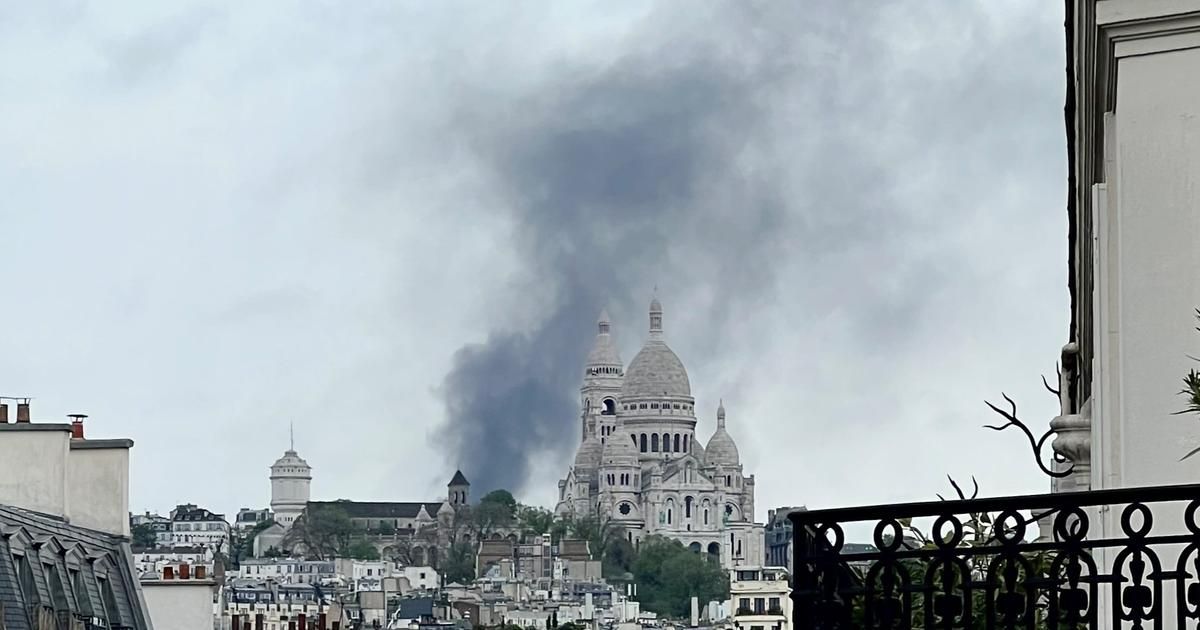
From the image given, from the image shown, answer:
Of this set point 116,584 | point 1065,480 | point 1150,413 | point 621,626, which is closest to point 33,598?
point 116,584

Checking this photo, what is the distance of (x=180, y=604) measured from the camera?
23312 mm

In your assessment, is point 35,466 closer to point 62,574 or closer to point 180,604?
point 62,574

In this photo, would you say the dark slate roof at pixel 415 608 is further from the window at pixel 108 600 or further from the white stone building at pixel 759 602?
the window at pixel 108 600

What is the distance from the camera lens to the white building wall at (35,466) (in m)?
19.6

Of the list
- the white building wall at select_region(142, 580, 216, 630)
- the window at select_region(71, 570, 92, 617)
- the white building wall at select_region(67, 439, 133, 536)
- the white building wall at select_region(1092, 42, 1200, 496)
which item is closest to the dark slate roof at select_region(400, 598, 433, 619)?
the white building wall at select_region(142, 580, 216, 630)

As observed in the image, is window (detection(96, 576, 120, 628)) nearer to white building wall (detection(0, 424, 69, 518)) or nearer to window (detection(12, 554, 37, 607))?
white building wall (detection(0, 424, 69, 518))

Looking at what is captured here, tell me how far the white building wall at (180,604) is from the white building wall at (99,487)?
228cm

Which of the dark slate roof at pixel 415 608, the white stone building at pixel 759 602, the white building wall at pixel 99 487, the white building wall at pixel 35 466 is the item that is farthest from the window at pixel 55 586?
the dark slate roof at pixel 415 608

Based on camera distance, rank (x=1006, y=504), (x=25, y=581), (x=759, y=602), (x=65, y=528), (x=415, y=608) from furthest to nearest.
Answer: (x=415, y=608)
(x=759, y=602)
(x=65, y=528)
(x=25, y=581)
(x=1006, y=504)

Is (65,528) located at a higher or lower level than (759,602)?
lower

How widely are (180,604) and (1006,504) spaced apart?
60.0 feet

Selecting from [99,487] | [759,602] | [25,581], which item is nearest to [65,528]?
[99,487]

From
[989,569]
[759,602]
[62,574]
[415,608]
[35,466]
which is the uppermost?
[415,608]

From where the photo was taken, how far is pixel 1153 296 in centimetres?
658
